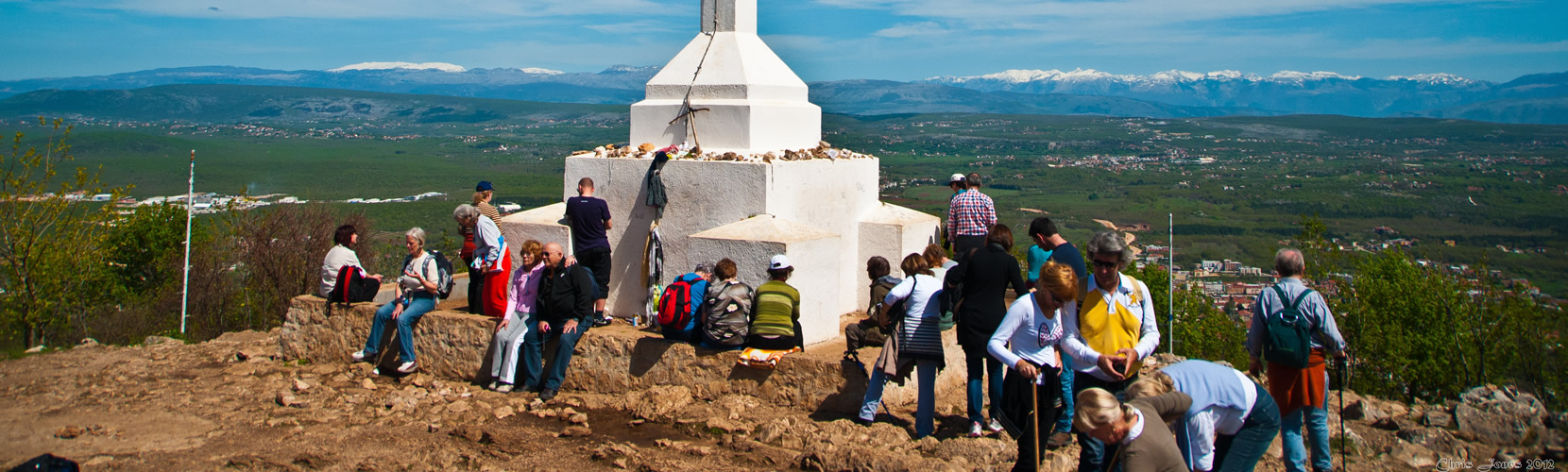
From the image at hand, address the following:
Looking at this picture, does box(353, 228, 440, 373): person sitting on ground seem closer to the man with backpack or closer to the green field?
the green field

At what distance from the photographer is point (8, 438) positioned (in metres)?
6.88

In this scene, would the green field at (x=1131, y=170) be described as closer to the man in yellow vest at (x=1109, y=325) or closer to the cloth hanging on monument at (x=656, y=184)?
the cloth hanging on monument at (x=656, y=184)

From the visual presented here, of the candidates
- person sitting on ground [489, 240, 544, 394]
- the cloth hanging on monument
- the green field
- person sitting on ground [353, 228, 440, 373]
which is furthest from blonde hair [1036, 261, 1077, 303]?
the green field

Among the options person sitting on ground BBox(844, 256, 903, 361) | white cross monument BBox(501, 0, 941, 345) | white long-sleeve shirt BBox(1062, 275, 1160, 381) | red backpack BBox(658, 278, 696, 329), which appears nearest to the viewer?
white long-sleeve shirt BBox(1062, 275, 1160, 381)

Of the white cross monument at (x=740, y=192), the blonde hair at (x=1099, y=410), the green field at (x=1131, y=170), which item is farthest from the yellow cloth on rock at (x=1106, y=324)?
the green field at (x=1131, y=170)

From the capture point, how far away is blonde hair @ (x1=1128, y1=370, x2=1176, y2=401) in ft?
14.1

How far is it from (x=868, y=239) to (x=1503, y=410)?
5.20 meters

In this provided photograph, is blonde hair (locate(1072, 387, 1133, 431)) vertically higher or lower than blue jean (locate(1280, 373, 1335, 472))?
higher

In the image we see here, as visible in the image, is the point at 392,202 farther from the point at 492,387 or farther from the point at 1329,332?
the point at 1329,332

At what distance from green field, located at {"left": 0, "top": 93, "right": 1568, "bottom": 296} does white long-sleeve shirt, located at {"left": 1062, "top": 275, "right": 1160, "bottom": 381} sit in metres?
7.77

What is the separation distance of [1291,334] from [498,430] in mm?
5030

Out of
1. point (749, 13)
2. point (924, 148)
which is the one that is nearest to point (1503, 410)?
point (749, 13)

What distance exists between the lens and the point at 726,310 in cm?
725

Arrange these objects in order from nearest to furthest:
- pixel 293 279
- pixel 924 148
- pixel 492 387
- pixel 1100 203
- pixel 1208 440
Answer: pixel 1208 440
pixel 492 387
pixel 293 279
pixel 1100 203
pixel 924 148
